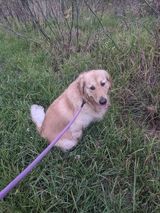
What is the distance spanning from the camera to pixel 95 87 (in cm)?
346

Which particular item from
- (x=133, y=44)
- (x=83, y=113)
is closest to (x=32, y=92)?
(x=83, y=113)

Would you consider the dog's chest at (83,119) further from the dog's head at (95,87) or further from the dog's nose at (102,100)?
the dog's nose at (102,100)

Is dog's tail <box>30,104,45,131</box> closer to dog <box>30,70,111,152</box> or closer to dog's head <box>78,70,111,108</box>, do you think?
dog <box>30,70,111,152</box>

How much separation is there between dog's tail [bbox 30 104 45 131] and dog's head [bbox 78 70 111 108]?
25.9 inches

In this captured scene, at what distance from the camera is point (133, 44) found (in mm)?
4777

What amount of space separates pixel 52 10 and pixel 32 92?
1935 mm

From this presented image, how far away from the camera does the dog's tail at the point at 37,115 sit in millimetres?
3945

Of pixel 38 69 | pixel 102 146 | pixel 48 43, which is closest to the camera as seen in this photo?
pixel 102 146

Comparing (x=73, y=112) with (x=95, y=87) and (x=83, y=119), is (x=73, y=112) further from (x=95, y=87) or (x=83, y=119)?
(x=95, y=87)

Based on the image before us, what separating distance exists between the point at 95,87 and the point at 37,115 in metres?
0.89

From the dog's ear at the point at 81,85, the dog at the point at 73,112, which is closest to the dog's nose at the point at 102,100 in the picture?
the dog at the point at 73,112

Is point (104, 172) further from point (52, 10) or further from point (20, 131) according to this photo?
point (52, 10)

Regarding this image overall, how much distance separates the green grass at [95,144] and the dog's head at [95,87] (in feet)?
1.37

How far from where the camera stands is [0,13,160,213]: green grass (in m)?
3.13
